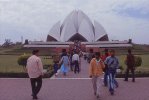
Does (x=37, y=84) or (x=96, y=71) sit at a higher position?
(x=96, y=71)

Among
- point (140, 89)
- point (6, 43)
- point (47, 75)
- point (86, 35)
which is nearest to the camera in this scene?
point (140, 89)

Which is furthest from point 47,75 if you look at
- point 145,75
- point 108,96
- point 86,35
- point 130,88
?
point 86,35

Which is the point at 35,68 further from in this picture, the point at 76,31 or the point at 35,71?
the point at 76,31

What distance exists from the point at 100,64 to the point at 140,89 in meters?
2.13

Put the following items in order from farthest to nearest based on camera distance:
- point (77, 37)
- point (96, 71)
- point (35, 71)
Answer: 1. point (77, 37)
2. point (96, 71)
3. point (35, 71)

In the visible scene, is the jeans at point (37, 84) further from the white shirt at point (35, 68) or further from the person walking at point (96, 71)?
the person walking at point (96, 71)

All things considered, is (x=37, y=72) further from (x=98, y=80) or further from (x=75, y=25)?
(x=75, y=25)

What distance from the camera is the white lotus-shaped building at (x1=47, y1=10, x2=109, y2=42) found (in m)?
66.4

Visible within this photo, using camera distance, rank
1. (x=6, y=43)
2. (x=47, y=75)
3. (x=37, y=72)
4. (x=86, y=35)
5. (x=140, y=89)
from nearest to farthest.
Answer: (x=37, y=72)
(x=140, y=89)
(x=47, y=75)
(x=86, y=35)
(x=6, y=43)

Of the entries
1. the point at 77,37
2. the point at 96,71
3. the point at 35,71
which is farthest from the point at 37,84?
the point at 77,37

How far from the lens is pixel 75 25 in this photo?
67.7m

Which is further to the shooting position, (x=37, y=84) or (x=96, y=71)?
(x=96, y=71)

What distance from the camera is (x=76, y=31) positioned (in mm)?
66688

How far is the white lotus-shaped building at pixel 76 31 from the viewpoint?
218ft
